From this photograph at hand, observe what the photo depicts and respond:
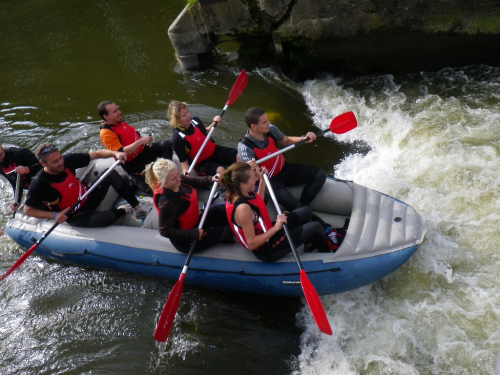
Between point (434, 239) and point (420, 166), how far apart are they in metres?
1.06

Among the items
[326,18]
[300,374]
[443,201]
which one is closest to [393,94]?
[326,18]

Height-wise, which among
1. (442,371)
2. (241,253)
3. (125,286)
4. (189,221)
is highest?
(189,221)

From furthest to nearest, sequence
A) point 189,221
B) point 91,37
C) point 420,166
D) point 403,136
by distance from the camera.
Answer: point 91,37 → point 403,136 → point 420,166 → point 189,221

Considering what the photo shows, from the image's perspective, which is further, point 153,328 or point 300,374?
point 153,328

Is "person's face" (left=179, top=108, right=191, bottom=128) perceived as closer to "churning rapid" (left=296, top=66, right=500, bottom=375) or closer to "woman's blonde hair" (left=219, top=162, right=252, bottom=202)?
"woman's blonde hair" (left=219, top=162, right=252, bottom=202)

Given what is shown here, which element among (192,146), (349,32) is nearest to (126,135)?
(192,146)

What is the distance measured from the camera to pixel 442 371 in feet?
10.3

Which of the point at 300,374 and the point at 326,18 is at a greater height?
the point at 326,18

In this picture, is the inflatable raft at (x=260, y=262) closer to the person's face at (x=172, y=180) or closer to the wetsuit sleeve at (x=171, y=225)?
the wetsuit sleeve at (x=171, y=225)

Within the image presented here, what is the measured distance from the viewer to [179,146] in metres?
4.13

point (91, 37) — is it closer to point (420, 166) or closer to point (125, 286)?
point (125, 286)

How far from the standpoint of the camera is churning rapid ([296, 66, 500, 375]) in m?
3.28

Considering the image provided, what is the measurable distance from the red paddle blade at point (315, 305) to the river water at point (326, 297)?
455 mm

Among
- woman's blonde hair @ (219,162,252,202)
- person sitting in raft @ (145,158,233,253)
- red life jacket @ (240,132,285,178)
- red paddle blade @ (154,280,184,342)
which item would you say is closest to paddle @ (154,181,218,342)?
red paddle blade @ (154,280,184,342)
